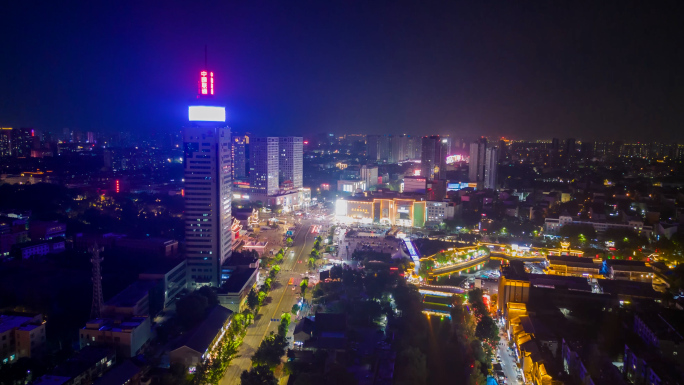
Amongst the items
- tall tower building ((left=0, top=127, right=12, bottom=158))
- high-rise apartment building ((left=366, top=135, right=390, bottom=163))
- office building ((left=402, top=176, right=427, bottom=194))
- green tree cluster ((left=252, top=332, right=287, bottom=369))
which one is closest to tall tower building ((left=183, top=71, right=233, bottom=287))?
green tree cluster ((left=252, top=332, right=287, bottom=369))

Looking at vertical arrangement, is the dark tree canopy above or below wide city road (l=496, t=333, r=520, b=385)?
above

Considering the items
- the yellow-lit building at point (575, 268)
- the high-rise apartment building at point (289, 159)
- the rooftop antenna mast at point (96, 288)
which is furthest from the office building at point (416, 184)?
the rooftop antenna mast at point (96, 288)

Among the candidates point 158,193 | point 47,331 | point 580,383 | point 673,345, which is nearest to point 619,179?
point 673,345

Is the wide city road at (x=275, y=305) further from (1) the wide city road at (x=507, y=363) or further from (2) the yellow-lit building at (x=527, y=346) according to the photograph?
(2) the yellow-lit building at (x=527, y=346)

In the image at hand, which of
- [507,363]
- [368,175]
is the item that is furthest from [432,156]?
[507,363]

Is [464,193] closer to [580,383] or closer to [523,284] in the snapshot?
[523,284]

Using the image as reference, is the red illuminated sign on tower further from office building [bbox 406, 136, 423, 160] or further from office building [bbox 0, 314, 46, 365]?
office building [bbox 406, 136, 423, 160]

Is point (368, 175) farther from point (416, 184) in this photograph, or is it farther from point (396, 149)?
point (396, 149)
